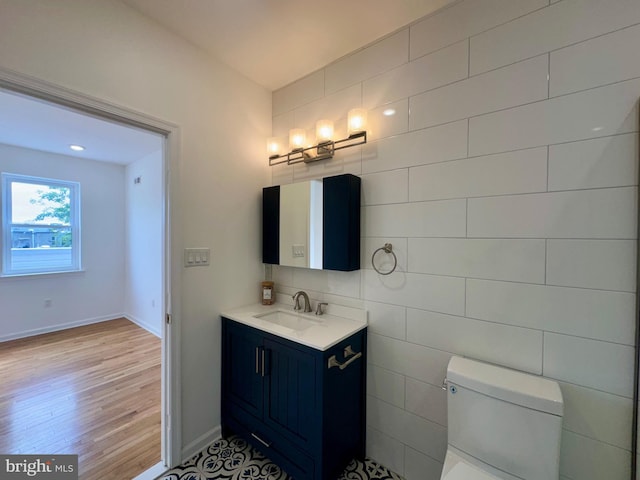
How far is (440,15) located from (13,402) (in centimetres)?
409

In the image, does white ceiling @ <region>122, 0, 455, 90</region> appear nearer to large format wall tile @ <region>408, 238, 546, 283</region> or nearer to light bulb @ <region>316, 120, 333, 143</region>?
light bulb @ <region>316, 120, 333, 143</region>

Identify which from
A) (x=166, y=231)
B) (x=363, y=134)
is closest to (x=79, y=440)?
(x=166, y=231)

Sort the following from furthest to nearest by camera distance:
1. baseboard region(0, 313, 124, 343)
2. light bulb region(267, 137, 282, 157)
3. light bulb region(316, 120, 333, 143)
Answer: baseboard region(0, 313, 124, 343) < light bulb region(267, 137, 282, 157) < light bulb region(316, 120, 333, 143)

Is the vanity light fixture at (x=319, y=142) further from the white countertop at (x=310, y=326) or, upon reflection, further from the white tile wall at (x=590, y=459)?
the white tile wall at (x=590, y=459)

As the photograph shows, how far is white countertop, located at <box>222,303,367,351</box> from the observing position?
1.39 metres

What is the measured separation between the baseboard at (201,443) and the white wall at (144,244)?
2350 millimetres

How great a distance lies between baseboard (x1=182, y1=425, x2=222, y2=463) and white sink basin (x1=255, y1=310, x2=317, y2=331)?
0.80m

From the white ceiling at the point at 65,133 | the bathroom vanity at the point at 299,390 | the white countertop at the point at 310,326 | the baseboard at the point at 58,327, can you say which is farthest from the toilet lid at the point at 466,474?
the baseboard at the point at 58,327

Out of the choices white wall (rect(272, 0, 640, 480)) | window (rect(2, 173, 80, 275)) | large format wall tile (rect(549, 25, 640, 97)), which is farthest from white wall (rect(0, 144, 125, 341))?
large format wall tile (rect(549, 25, 640, 97))

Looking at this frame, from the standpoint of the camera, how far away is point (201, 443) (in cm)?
172

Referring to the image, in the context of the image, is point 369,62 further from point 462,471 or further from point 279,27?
point 462,471

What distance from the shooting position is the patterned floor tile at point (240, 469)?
1517 millimetres

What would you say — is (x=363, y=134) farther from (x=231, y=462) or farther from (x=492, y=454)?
(x=231, y=462)

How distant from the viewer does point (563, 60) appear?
1.09m
